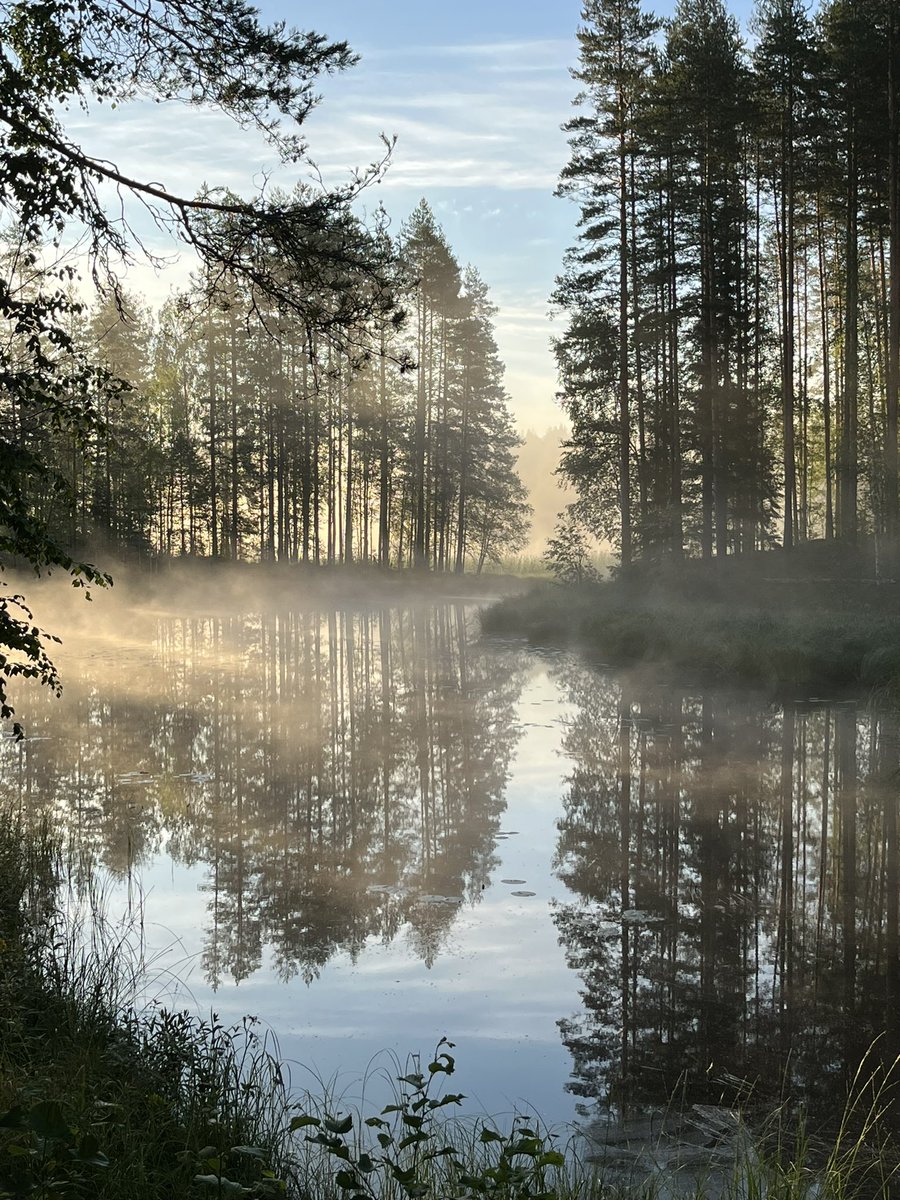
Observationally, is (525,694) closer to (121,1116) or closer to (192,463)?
(121,1116)

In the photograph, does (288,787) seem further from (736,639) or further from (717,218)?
(717,218)

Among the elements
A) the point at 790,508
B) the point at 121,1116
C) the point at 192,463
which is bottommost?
the point at 121,1116

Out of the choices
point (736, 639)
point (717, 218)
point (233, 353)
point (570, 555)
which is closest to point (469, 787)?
point (736, 639)

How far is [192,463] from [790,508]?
28718 millimetres

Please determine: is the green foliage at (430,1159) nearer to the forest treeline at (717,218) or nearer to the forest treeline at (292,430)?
the forest treeline at (717,218)

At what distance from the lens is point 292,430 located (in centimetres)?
4753

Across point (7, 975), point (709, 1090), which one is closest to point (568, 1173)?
point (709, 1090)

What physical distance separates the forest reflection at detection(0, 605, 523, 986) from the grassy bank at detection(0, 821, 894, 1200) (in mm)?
1195

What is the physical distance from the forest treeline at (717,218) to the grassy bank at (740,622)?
1474mm

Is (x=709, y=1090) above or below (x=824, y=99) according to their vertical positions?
below

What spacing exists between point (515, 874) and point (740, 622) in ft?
44.2

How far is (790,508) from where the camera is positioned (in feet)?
88.0

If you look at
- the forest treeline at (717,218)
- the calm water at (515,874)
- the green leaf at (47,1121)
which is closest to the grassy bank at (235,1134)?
the green leaf at (47,1121)

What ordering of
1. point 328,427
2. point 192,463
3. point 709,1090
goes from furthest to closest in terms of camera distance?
point 328,427, point 192,463, point 709,1090
